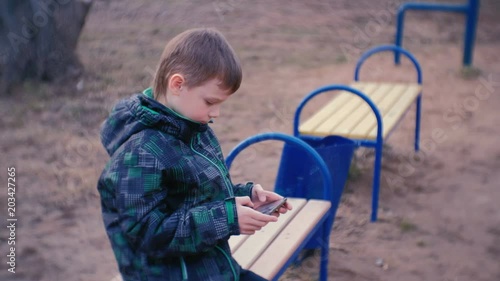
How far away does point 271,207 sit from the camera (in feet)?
6.26

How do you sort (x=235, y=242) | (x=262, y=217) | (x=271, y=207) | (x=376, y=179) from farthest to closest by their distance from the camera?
(x=376, y=179) → (x=235, y=242) → (x=271, y=207) → (x=262, y=217)

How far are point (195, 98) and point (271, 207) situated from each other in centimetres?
43

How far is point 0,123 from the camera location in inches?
189

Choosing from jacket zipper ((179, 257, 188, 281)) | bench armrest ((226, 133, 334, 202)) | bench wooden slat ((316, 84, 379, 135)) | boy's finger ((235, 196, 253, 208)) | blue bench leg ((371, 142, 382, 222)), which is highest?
boy's finger ((235, 196, 253, 208))

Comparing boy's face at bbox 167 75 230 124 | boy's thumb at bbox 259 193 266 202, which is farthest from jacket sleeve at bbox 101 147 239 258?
boy's thumb at bbox 259 193 266 202

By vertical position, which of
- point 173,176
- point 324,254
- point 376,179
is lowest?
point 376,179

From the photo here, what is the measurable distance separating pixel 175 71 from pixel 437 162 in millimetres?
3168

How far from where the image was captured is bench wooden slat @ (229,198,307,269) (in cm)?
219

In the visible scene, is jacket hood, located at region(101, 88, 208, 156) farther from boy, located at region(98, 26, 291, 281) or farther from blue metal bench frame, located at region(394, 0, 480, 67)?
blue metal bench frame, located at region(394, 0, 480, 67)

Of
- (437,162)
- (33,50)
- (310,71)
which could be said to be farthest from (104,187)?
(310,71)

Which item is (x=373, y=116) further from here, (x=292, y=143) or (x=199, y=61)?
(x=199, y=61)

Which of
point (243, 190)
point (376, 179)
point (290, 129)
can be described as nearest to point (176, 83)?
point (243, 190)

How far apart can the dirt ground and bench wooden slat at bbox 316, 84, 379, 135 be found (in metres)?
0.40

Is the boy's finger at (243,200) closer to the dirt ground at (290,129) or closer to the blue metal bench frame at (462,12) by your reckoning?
the dirt ground at (290,129)
